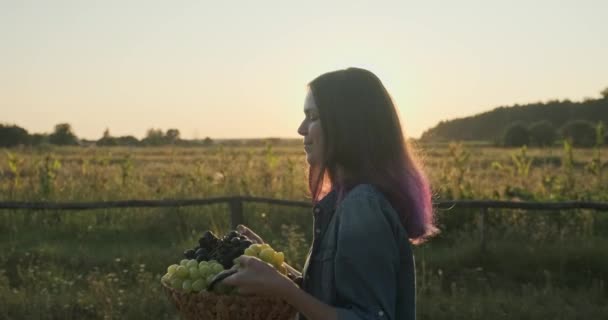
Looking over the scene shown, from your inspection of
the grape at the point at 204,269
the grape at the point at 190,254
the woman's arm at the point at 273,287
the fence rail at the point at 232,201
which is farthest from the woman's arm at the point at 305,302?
the fence rail at the point at 232,201

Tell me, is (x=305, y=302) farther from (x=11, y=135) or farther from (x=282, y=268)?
(x=11, y=135)

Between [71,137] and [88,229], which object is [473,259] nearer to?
[88,229]

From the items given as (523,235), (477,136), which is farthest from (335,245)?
(477,136)

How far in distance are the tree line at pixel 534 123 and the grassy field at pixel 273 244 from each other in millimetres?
34209

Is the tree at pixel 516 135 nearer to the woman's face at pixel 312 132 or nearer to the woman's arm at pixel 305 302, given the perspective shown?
the woman's face at pixel 312 132

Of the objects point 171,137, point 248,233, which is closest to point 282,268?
point 248,233

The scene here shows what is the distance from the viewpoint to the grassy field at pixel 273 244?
6246 mm

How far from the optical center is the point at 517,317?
6.09 m

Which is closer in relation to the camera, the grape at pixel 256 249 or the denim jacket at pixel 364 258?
the denim jacket at pixel 364 258

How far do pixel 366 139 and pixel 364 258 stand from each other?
1.20 ft

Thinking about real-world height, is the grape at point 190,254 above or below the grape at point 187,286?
above

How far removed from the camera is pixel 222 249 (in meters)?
2.29

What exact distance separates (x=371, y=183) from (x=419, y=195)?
19 centimetres

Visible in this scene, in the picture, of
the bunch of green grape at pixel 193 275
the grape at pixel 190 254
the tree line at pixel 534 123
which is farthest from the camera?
the tree line at pixel 534 123
